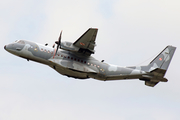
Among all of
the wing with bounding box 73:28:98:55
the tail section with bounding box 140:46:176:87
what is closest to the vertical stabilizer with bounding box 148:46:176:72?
the tail section with bounding box 140:46:176:87

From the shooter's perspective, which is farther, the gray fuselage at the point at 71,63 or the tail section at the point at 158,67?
the tail section at the point at 158,67

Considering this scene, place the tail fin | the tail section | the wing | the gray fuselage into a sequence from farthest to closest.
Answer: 1. the tail fin
2. the tail section
3. the gray fuselage
4. the wing

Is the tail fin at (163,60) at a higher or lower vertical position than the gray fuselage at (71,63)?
higher

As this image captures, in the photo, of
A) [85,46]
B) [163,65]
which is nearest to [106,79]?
[85,46]

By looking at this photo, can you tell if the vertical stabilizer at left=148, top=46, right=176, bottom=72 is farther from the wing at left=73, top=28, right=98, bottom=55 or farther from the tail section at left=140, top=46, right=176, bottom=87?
the wing at left=73, top=28, right=98, bottom=55

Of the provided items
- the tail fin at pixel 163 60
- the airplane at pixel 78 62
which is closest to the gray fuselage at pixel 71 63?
the airplane at pixel 78 62

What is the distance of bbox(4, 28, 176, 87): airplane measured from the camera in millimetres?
35438

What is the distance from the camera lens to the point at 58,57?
35906 mm

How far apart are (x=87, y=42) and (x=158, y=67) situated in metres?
9.79

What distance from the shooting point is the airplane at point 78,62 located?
35.4 meters

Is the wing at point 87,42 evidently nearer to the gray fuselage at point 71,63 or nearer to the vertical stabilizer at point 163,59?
the gray fuselage at point 71,63

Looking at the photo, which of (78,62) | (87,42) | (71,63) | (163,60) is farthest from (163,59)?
(71,63)

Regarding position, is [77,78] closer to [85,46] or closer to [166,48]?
[85,46]

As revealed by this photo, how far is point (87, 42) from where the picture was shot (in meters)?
34.6
